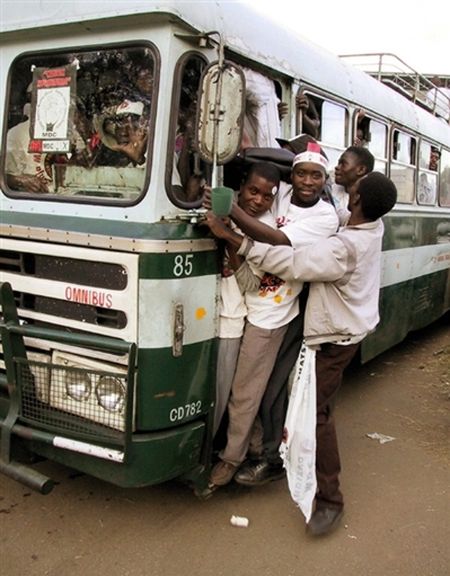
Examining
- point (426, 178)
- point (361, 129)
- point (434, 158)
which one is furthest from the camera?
point (434, 158)

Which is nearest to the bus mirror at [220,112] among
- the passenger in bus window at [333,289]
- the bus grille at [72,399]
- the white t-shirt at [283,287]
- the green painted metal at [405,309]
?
the passenger in bus window at [333,289]

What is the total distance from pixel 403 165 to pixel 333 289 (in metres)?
3.12

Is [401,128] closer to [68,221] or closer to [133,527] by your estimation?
[68,221]

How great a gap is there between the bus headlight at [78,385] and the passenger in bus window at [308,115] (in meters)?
2.05

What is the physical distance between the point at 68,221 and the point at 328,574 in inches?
84.4

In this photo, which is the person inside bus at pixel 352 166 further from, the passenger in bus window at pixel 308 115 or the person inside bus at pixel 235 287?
the person inside bus at pixel 235 287

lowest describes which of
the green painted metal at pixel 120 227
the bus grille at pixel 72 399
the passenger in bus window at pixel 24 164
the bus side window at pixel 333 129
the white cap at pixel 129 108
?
the bus grille at pixel 72 399

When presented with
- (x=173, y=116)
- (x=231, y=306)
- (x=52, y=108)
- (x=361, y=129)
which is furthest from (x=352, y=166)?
(x=52, y=108)

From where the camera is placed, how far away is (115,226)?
2762 mm

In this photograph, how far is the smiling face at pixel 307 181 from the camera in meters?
3.10

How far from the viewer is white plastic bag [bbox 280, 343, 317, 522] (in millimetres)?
3092

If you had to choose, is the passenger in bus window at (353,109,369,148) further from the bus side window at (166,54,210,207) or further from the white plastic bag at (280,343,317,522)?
the white plastic bag at (280,343,317,522)

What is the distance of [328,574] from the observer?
2.91 metres

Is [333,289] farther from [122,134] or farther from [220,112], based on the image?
[122,134]
